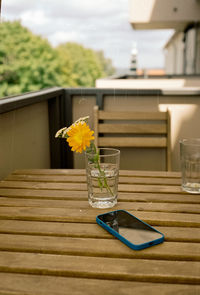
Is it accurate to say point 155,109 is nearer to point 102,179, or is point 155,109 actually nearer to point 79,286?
point 102,179

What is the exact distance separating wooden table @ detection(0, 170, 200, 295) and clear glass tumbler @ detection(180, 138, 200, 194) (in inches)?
1.3

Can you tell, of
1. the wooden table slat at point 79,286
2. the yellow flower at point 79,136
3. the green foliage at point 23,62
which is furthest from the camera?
the green foliage at point 23,62

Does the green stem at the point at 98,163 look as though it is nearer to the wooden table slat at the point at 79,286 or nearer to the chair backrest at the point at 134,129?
the wooden table slat at the point at 79,286

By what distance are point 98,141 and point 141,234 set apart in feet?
4.69

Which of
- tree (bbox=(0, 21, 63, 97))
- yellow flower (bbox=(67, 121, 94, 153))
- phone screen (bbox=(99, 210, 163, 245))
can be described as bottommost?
phone screen (bbox=(99, 210, 163, 245))

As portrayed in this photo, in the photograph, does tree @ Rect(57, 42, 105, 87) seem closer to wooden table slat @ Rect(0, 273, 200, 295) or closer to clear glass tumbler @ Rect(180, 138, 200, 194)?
clear glass tumbler @ Rect(180, 138, 200, 194)

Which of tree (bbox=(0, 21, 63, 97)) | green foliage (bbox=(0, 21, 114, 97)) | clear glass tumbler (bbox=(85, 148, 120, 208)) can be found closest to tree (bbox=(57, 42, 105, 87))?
green foliage (bbox=(0, 21, 114, 97))

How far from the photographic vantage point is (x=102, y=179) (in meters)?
0.85

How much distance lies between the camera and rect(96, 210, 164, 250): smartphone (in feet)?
2.10

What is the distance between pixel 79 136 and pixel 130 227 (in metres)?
0.23

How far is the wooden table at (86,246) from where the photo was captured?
522 mm

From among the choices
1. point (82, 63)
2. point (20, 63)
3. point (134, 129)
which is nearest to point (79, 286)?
point (134, 129)

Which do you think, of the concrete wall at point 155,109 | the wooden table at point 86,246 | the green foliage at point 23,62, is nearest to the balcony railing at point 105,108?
the concrete wall at point 155,109

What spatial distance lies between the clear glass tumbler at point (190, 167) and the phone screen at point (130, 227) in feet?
0.93
